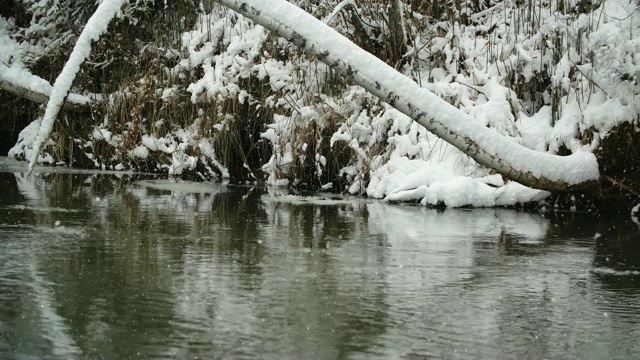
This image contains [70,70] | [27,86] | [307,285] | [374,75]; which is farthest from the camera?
[27,86]

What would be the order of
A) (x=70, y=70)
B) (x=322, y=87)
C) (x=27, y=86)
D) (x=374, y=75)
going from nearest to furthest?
(x=374, y=75)
(x=70, y=70)
(x=322, y=87)
(x=27, y=86)

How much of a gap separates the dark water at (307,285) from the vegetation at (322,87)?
1.97 metres

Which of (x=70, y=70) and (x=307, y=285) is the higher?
(x=70, y=70)

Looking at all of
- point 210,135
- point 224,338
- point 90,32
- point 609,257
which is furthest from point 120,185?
point 224,338

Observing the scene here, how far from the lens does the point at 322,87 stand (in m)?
12.0

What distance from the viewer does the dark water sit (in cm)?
374

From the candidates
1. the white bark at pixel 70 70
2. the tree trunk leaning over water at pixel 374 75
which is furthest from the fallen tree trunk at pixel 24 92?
the tree trunk leaning over water at pixel 374 75

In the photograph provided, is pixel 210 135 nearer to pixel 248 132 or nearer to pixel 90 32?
pixel 248 132

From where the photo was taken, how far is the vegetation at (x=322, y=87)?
10.1 metres

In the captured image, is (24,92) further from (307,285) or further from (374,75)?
(307,285)

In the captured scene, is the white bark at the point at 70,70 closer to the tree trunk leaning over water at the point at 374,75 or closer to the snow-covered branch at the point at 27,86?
the tree trunk leaning over water at the point at 374,75

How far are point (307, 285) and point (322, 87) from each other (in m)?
7.27

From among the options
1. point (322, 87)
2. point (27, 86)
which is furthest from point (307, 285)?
point (27, 86)

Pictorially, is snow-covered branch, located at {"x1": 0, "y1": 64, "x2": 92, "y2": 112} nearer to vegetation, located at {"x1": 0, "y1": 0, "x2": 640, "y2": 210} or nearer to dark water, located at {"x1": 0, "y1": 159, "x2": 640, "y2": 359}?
vegetation, located at {"x1": 0, "y1": 0, "x2": 640, "y2": 210}
